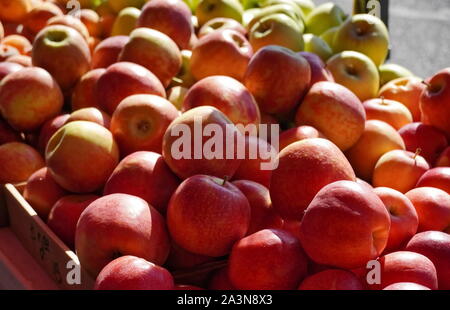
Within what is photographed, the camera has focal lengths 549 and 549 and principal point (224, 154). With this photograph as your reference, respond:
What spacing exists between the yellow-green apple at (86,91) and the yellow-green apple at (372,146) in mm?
742

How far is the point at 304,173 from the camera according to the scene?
40.4 inches

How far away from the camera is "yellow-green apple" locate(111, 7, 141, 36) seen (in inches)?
78.6

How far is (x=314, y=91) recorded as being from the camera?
4.70ft

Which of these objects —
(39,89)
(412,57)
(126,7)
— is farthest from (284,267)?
(412,57)

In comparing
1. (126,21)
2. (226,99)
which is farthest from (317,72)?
(126,21)

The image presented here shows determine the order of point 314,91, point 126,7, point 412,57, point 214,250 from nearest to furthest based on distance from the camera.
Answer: point 214,250 → point 314,91 → point 126,7 → point 412,57

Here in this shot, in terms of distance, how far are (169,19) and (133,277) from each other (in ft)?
3.60

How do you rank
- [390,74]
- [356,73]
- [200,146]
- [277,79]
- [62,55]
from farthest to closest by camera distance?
1. [390,74]
2. [356,73]
3. [62,55]
4. [277,79]
5. [200,146]

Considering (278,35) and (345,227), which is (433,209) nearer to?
(345,227)

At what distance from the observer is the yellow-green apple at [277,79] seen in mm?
1422

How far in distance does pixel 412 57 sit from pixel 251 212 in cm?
463

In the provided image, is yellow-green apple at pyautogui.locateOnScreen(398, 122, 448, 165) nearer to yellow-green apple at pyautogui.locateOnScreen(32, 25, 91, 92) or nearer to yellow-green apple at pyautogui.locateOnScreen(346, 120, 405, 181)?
yellow-green apple at pyautogui.locateOnScreen(346, 120, 405, 181)

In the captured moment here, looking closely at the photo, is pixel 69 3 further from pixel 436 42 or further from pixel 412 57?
pixel 436 42

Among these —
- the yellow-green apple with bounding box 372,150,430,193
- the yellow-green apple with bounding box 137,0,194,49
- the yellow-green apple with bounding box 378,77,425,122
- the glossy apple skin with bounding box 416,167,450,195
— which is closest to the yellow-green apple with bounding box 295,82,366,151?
the yellow-green apple with bounding box 372,150,430,193
